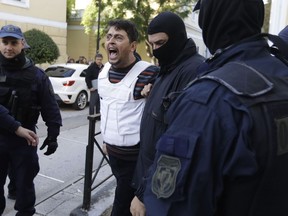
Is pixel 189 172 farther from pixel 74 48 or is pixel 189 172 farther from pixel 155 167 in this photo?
pixel 74 48

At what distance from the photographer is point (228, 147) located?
3.83ft

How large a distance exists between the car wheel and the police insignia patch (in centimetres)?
993

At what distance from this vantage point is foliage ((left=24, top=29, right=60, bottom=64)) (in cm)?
1473

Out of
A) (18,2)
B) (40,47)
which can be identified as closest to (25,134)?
(40,47)

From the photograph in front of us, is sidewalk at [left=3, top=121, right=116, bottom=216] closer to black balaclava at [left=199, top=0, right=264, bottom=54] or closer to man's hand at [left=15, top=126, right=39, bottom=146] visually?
man's hand at [left=15, top=126, right=39, bottom=146]

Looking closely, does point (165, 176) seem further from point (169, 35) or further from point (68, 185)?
point (68, 185)

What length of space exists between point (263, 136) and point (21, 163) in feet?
7.98

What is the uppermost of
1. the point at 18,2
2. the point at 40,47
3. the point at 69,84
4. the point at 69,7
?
the point at 69,7

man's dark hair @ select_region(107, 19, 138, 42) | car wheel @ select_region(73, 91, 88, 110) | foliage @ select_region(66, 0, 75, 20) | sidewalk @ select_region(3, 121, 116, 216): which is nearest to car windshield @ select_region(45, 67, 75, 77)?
car wheel @ select_region(73, 91, 88, 110)

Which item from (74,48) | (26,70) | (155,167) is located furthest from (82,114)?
(74,48)

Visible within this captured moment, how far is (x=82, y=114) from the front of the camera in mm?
10453

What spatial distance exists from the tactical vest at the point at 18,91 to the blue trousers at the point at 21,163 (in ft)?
0.72

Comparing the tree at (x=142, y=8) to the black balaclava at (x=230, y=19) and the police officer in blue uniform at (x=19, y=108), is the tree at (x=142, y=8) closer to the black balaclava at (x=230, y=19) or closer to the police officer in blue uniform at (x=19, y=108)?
the police officer in blue uniform at (x=19, y=108)

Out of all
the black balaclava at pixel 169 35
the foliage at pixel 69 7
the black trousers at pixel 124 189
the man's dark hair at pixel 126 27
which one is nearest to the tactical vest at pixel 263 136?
the black balaclava at pixel 169 35
